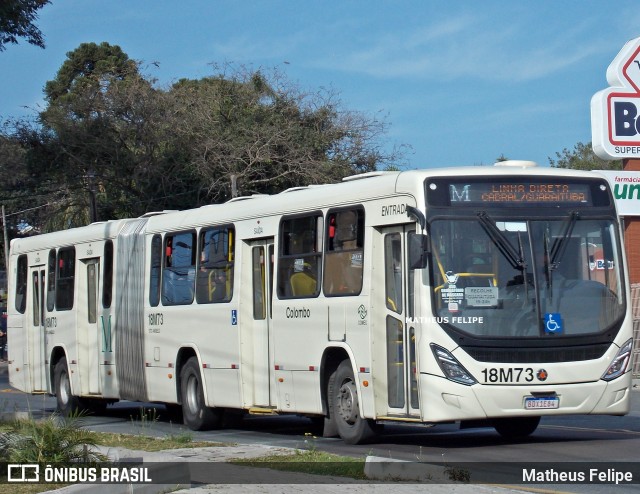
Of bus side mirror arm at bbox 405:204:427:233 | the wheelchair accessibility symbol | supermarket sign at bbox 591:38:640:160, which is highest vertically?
supermarket sign at bbox 591:38:640:160

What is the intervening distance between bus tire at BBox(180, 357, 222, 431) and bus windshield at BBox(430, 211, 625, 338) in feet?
19.1

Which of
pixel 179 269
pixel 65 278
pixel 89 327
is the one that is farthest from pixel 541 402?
pixel 65 278

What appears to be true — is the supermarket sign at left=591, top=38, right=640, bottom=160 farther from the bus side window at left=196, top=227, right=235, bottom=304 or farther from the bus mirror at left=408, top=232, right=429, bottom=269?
the bus mirror at left=408, top=232, right=429, bottom=269

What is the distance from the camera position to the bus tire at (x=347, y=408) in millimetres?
13664

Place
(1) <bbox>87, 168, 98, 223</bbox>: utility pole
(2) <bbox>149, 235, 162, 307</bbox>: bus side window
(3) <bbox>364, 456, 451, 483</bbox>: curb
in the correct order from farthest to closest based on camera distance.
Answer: (1) <bbox>87, 168, 98, 223</bbox>: utility pole < (2) <bbox>149, 235, 162, 307</bbox>: bus side window < (3) <bbox>364, 456, 451, 483</bbox>: curb

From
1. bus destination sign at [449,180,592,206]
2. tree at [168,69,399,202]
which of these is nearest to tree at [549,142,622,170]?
tree at [168,69,399,202]

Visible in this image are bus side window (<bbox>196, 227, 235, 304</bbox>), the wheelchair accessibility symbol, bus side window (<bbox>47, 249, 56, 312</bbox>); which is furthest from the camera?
bus side window (<bbox>47, 249, 56, 312</bbox>)

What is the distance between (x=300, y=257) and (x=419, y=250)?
114 inches

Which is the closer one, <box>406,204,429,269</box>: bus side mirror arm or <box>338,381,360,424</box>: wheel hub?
<box>406,204,429,269</box>: bus side mirror arm

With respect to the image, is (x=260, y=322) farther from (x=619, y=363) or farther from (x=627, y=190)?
(x=627, y=190)

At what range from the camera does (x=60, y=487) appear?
921 centimetres

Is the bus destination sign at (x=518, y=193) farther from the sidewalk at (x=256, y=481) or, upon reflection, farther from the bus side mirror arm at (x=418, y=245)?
the sidewalk at (x=256, y=481)

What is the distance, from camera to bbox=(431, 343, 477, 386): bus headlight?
12375 mm

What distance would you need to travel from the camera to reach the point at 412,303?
1281 centimetres
